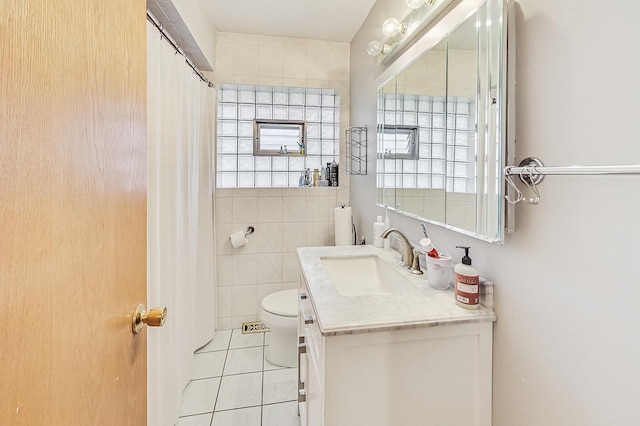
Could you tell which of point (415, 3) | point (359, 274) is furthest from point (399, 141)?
point (359, 274)

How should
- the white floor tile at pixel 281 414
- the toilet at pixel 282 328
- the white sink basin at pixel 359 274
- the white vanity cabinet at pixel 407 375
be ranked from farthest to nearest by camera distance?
the toilet at pixel 282 328 → the white floor tile at pixel 281 414 → the white sink basin at pixel 359 274 → the white vanity cabinet at pixel 407 375

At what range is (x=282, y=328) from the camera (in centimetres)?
200

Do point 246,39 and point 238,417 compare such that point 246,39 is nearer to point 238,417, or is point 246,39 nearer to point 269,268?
point 269,268

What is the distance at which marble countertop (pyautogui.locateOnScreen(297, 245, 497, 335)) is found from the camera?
2.89ft

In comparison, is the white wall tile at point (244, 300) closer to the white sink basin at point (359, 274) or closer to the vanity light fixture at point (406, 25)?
the white sink basin at point (359, 274)

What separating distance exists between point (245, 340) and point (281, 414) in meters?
0.84

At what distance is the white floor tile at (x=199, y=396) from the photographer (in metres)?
1.73

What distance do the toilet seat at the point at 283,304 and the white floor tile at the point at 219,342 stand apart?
0.58 meters

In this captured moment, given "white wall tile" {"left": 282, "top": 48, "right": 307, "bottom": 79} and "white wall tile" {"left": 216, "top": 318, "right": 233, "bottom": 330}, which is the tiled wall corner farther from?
"white wall tile" {"left": 282, "top": 48, "right": 307, "bottom": 79}

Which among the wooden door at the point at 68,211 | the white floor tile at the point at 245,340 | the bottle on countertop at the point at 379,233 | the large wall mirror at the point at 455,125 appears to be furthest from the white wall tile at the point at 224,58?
the white floor tile at the point at 245,340

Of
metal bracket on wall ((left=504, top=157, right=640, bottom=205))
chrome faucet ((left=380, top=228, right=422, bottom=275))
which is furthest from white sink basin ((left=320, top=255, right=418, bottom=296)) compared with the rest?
metal bracket on wall ((left=504, top=157, right=640, bottom=205))

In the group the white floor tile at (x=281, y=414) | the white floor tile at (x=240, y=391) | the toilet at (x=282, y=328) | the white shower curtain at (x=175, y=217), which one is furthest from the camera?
the toilet at (x=282, y=328)

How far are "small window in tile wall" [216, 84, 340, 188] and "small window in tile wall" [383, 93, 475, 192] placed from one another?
1.07m

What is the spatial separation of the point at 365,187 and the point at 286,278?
41.0 inches
